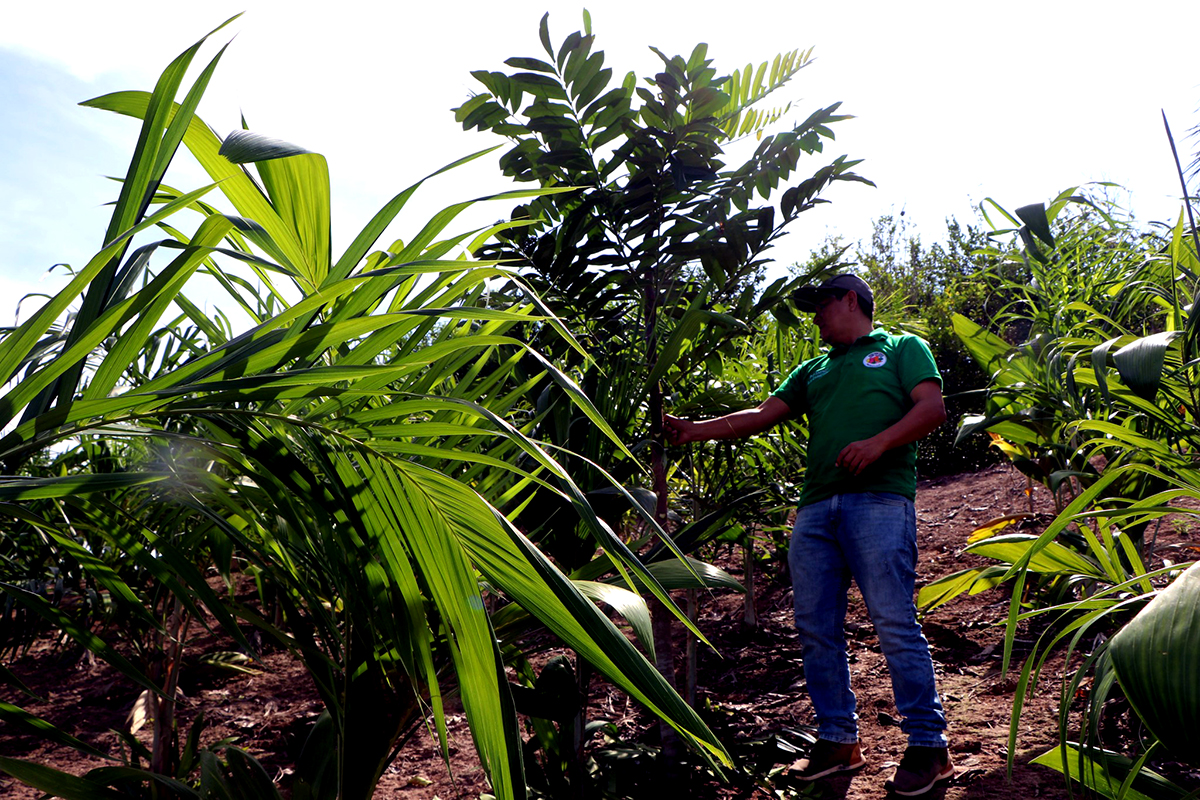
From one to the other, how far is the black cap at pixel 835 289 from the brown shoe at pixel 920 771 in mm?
1233

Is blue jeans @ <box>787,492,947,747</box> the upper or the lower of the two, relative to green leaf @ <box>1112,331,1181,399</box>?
lower

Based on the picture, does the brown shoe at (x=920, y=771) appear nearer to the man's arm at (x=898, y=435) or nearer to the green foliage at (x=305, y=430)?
the man's arm at (x=898, y=435)

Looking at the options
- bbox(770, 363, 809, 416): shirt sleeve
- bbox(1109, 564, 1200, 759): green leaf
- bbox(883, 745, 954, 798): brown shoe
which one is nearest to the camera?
bbox(1109, 564, 1200, 759): green leaf

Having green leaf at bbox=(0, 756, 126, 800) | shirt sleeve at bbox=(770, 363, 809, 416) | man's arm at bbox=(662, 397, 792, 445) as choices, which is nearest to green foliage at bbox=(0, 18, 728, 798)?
green leaf at bbox=(0, 756, 126, 800)

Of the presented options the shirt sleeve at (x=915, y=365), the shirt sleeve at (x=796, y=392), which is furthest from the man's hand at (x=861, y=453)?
the shirt sleeve at (x=796, y=392)

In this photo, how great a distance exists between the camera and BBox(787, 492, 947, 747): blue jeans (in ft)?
6.27

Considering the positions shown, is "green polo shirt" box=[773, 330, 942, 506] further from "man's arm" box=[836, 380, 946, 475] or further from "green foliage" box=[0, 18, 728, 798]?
"green foliage" box=[0, 18, 728, 798]

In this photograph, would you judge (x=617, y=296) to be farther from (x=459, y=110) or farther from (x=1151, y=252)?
(x=1151, y=252)

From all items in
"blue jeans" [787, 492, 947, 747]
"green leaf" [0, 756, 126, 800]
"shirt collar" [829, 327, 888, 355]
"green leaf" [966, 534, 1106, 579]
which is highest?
"shirt collar" [829, 327, 888, 355]

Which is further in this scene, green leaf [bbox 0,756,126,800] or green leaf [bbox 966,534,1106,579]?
green leaf [bbox 966,534,1106,579]

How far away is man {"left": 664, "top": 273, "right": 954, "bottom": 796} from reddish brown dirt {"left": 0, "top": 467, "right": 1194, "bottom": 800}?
0.17 m

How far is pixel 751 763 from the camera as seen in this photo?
204 centimetres

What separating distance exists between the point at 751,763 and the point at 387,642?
1.47 meters

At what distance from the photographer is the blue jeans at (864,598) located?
6.27 ft
